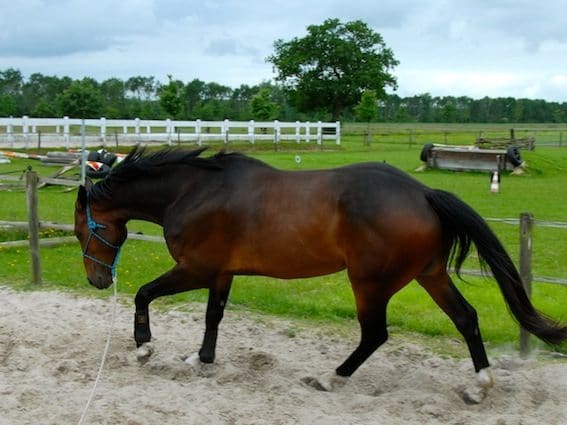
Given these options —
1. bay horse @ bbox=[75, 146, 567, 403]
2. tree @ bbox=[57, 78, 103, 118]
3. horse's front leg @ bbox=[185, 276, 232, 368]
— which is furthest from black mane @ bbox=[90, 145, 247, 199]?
tree @ bbox=[57, 78, 103, 118]

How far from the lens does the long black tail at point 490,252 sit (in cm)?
477

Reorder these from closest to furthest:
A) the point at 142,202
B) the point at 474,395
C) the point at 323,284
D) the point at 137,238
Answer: the point at 474,395 < the point at 142,202 < the point at 323,284 < the point at 137,238

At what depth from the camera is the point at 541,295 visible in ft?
24.0

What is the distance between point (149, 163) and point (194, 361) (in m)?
1.63

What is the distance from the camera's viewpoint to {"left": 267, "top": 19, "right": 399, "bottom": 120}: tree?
222 ft

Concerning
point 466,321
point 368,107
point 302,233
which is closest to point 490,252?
point 466,321

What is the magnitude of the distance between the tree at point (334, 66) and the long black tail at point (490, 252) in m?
63.3

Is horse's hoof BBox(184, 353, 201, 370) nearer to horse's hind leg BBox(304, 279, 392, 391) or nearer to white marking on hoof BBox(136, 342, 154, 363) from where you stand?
white marking on hoof BBox(136, 342, 154, 363)

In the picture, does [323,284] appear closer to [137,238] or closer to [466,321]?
[137,238]

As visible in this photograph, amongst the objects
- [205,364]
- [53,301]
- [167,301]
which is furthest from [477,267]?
[53,301]

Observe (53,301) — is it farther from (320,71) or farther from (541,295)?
(320,71)

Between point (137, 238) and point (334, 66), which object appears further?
point (334, 66)

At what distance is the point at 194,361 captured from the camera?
5387 millimetres

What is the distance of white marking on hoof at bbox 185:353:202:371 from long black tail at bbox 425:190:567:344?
2.13 meters
